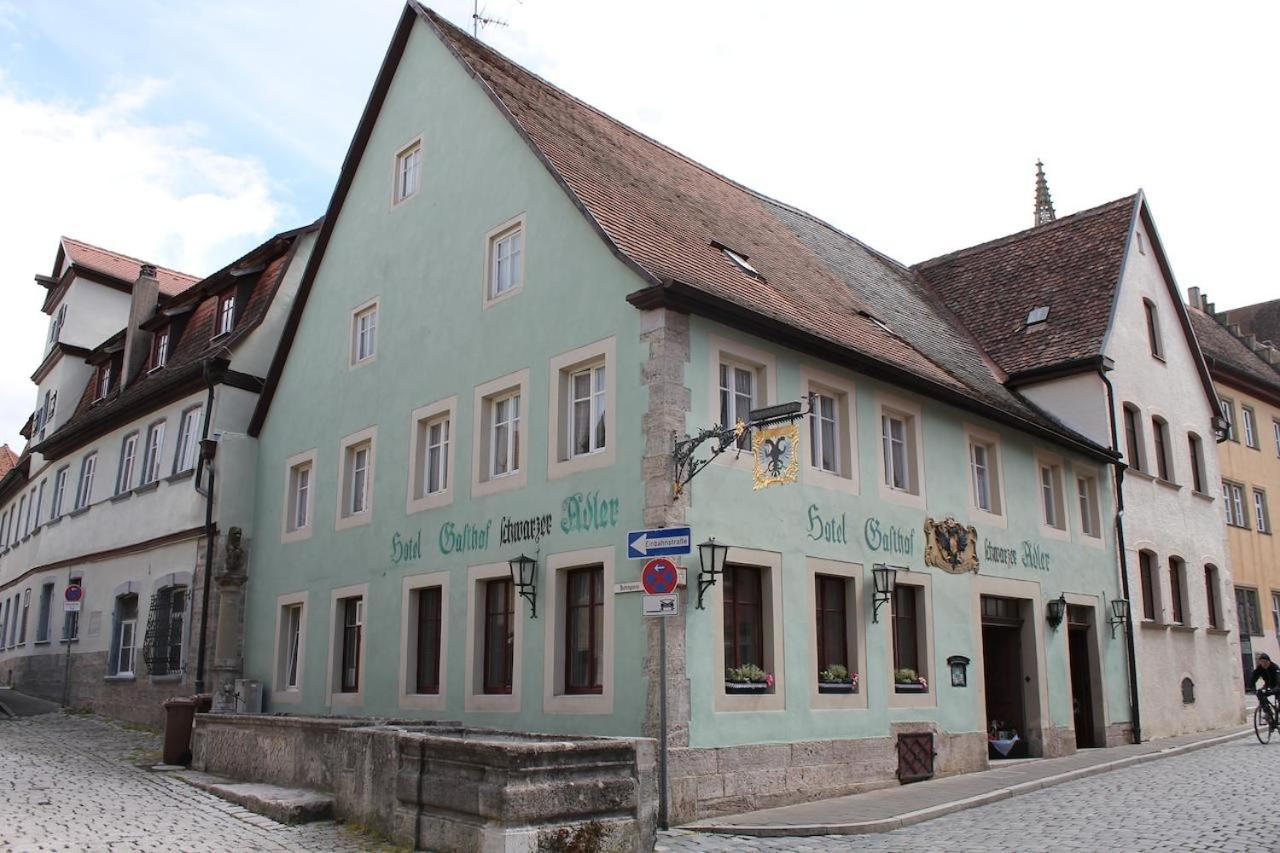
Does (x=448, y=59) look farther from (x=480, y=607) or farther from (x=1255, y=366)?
(x=1255, y=366)

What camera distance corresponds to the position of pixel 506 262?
51.6ft

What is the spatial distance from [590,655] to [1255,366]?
28.9 m

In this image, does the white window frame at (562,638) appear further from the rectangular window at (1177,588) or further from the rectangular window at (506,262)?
the rectangular window at (1177,588)

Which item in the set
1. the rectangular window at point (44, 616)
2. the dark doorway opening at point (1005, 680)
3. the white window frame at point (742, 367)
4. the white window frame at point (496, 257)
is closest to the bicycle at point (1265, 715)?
the dark doorway opening at point (1005, 680)

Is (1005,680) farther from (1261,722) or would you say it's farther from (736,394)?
(736,394)

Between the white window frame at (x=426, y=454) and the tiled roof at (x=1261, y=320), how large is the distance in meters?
38.6

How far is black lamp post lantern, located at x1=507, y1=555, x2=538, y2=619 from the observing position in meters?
13.5

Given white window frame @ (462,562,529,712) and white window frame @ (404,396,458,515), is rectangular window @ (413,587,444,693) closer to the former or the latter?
white window frame @ (462,562,529,712)

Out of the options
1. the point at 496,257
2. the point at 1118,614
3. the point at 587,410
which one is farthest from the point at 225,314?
the point at 1118,614

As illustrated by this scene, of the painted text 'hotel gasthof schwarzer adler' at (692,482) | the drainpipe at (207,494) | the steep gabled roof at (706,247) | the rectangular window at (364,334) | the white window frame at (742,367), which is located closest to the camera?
the painted text 'hotel gasthof schwarzer adler' at (692,482)

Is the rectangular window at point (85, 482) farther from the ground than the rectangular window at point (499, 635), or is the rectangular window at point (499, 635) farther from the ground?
the rectangular window at point (85, 482)

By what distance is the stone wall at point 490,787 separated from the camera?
841 centimetres

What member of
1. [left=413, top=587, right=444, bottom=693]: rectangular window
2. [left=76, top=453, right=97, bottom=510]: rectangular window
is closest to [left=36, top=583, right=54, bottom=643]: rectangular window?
[left=76, top=453, right=97, bottom=510]: rectangular window

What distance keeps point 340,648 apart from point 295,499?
137 inches
